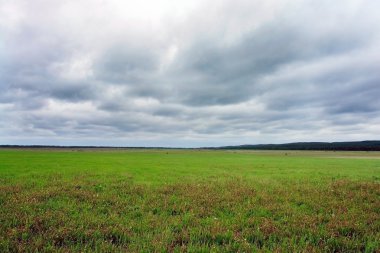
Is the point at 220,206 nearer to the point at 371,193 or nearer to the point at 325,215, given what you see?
the point at 325,215

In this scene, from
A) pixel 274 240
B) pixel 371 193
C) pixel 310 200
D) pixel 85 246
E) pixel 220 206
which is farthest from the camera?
pixel 371 193

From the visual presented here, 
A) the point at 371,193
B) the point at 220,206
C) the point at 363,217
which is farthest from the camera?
the point at 371,193

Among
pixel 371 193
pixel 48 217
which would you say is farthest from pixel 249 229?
pixel 371 193

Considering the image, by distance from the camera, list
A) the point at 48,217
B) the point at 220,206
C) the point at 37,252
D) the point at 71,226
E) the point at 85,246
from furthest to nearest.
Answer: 1. the point at 220,206
2. the point at 48,217
3. the point at 71,226
4. the point at 85,246
5. the point at 37,252

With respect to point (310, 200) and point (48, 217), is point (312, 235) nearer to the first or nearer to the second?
point (310, 200)

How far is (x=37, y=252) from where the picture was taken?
5.98m

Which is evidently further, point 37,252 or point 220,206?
point 220,206

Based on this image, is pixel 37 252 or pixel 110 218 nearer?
pixel 37 252

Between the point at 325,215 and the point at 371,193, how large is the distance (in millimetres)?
7008

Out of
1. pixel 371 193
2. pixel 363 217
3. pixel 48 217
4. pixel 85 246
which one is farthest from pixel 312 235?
pixel 371 193

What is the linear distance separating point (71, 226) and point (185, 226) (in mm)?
3445

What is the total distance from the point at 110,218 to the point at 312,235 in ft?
21.0

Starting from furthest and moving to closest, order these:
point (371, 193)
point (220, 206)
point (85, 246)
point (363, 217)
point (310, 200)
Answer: point (371, 193)
point (310, 200)
point (220, 206)
point (363, 217)
point (85, 246)

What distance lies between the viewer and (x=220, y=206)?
11.2m
